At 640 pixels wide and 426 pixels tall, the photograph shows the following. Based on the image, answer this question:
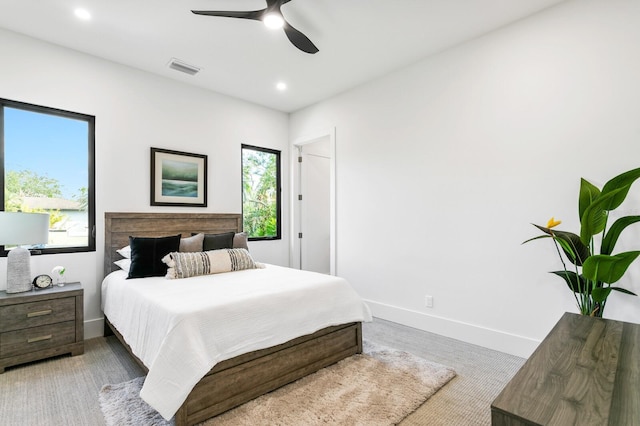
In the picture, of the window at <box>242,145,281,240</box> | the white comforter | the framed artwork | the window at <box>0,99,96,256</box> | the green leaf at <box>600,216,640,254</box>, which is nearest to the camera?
the white comforter

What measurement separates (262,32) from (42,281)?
2.89m

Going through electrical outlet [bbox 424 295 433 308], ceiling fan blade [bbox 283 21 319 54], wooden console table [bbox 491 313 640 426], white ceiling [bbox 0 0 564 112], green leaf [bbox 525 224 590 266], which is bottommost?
electrical outlet [bbox 424 295 433 308]

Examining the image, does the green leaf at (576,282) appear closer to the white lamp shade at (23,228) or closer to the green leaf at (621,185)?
the green leaf at (621,185)

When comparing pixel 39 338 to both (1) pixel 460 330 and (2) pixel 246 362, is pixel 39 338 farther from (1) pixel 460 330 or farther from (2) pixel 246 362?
(1) pixel 460 330

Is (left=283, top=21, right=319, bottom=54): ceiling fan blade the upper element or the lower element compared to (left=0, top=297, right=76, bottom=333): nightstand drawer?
upper

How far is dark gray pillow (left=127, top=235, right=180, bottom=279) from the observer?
9.77 ft

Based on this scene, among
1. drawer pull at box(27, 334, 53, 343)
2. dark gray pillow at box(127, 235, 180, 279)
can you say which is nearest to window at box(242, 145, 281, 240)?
dark gray pillow at box(127, 235, 180, 279)

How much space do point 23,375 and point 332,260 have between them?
3.13 meters

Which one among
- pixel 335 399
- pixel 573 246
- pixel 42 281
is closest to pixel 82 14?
pixel 42 281

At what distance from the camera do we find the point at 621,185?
6.37 ft

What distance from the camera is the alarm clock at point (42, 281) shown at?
9.21ft

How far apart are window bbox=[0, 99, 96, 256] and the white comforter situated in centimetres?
68

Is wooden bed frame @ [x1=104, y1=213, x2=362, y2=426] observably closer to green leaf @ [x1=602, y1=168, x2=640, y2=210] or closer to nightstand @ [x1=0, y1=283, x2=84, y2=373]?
nightstand @ [x1=0, y1=283, x2=84, y2=373]

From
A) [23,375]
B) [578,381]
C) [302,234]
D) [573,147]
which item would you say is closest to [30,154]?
[23,375]
